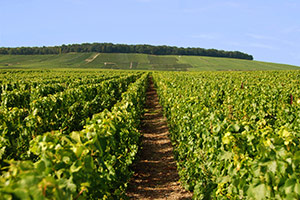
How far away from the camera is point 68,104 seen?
29.6ft

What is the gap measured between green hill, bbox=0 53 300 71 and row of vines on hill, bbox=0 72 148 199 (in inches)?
3102

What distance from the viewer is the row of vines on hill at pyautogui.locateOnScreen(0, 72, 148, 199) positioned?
1.70 metres

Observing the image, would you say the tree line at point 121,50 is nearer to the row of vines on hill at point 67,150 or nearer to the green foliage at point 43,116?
the green foliage at point 43,116

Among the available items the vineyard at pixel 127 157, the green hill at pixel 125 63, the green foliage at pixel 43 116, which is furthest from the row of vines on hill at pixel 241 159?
the green hill at pixel 125 63

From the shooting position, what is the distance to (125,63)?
97125 mm

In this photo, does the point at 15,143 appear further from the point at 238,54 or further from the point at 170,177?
the point at 238,54

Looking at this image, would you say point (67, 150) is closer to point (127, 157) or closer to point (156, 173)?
point (127, 157)

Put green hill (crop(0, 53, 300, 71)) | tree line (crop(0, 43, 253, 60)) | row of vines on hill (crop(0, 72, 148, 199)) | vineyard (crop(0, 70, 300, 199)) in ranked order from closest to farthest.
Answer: row of vines on hill (crop(0, 72, 148, 199)) → vineyard (crop(0, 70, 300, 199)) → green hill (crop(0, 53, 300, 71)) → tree line (crop(0, 43, 253, 60))

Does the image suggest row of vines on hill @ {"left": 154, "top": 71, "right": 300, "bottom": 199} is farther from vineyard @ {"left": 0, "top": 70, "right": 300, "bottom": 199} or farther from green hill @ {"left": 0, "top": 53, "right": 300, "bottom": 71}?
green hill @ {"left": 0, "top": 53, "right": 300, "bottom": 71}

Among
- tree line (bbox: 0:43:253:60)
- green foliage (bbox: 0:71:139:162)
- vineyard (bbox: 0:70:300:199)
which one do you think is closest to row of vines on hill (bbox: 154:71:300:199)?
vineyard (bbox: 0:70:300:199)

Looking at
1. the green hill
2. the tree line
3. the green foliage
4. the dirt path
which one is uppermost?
the tree line

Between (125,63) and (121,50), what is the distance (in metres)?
27.7

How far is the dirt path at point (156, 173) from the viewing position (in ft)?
17.3

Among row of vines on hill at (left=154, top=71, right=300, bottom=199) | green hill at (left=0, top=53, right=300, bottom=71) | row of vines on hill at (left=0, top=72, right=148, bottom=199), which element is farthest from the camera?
green hill at (left=0, top=53, right=300, bottom=71)
